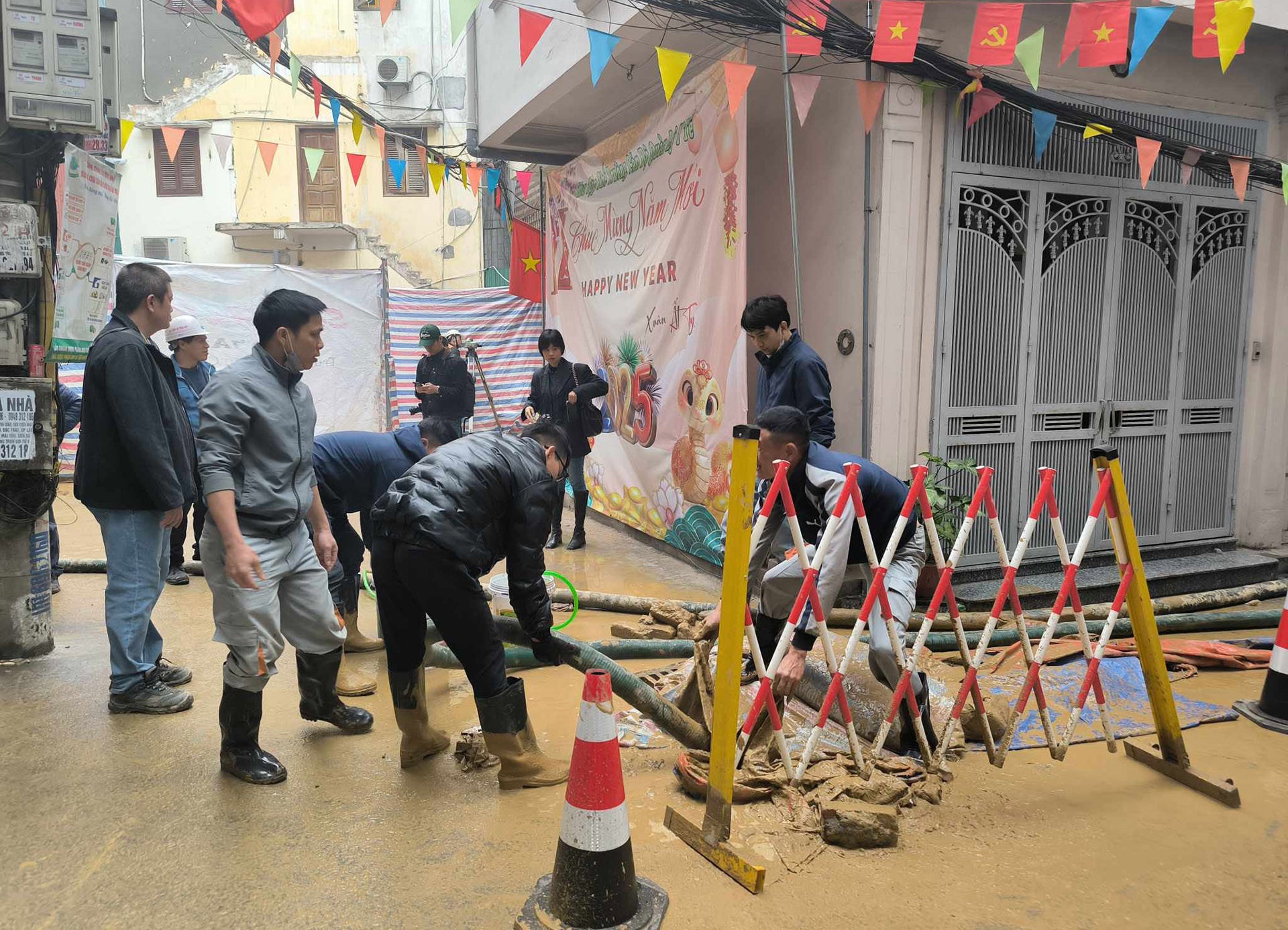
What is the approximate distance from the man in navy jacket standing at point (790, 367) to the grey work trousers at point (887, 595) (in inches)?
44.1

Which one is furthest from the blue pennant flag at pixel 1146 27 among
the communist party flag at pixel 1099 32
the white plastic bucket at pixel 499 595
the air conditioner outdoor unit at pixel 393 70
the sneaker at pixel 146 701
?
A: the air conditioner outdoor unit at pixel 393 70

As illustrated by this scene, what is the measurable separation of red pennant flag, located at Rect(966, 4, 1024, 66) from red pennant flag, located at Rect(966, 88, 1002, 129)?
61cm

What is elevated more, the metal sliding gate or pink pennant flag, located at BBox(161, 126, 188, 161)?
pink pennant flag, located at BBox(161, 126, 188, 161)

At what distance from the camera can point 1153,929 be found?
237cm

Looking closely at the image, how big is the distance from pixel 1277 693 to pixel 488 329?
9130 mm

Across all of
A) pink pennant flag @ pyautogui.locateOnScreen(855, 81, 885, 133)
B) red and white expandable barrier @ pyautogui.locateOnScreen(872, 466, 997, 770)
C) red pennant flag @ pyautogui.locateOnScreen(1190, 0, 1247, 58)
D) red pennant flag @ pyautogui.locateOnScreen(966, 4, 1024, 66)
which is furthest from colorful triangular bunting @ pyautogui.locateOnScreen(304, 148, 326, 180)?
red and white expandable barrier @ pyautogui.locateOnScreen(872, 466, 997, 770)

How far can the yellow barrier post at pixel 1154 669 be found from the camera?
310cm

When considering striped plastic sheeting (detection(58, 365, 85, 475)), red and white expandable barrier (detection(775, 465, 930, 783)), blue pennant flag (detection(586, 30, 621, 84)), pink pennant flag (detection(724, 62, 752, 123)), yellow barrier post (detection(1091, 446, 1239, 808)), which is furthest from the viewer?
striped plastic sheeting (detection(58, 365, 85, 475))

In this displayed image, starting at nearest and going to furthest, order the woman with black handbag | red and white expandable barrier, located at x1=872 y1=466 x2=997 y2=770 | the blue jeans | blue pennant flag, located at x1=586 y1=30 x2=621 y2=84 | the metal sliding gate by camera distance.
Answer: red and white expandable barrier, located at x1=872 y1=466 x2=997 y2=770
the blue jeans
blue pennant flag, located at x1=586 y1=30 x2=621 y2=84
the metal sliding gate
the woman with black handbag

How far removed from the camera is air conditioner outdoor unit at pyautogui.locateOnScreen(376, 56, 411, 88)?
61.3 ft

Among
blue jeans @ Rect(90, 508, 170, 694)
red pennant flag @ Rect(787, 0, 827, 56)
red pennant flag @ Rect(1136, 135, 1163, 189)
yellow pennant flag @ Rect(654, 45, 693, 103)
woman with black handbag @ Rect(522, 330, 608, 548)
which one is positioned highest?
red pennant flag @ Rect(787, 0, 827, 56)

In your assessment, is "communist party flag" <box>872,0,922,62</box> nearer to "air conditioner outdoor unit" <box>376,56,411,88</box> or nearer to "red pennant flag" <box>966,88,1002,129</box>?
"red pennant flag" <box>966,88,1002,129</box>

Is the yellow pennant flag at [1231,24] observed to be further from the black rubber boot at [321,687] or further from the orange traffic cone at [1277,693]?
the black rubber boot at [321,687]

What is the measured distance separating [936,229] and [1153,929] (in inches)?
161
